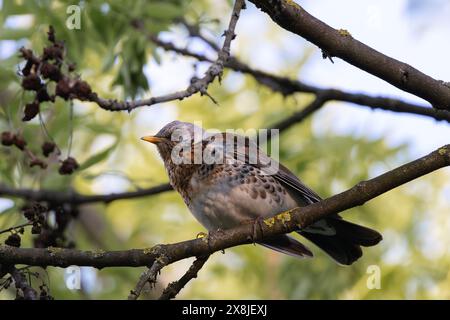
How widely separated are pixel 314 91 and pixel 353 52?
9.70 feet

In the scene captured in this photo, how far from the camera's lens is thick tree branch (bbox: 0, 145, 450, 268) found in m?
4.15

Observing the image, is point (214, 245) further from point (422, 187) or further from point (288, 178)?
point (422, 187)

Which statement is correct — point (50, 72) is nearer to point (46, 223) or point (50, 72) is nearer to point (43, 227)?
point (43, 227)

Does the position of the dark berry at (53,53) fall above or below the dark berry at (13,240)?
above

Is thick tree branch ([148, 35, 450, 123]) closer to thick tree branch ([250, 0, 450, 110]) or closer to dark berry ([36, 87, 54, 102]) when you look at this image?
thick tree branch ([250, 0, 450, 110])

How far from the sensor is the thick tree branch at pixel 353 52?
3.94 m

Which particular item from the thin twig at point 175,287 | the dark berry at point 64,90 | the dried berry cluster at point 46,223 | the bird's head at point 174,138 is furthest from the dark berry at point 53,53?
the bird's head at point 174,138

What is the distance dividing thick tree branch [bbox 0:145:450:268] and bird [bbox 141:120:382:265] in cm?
136

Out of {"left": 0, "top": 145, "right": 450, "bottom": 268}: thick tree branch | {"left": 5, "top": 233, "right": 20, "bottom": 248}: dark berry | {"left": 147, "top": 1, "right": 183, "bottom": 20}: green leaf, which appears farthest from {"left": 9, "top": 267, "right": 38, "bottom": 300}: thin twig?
{"left": 147, "top": 1, "right": 183, "bottom": 20}: green leaf

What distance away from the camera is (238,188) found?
235 inches

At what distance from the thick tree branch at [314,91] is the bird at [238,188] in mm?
740

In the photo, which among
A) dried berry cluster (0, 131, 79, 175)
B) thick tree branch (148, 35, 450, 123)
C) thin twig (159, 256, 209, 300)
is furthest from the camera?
thick tree branch (148, 35, 450, 123)

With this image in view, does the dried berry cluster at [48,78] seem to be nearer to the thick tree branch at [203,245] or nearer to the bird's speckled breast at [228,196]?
the thick tree branch at [203,245]

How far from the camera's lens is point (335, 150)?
7586mm
